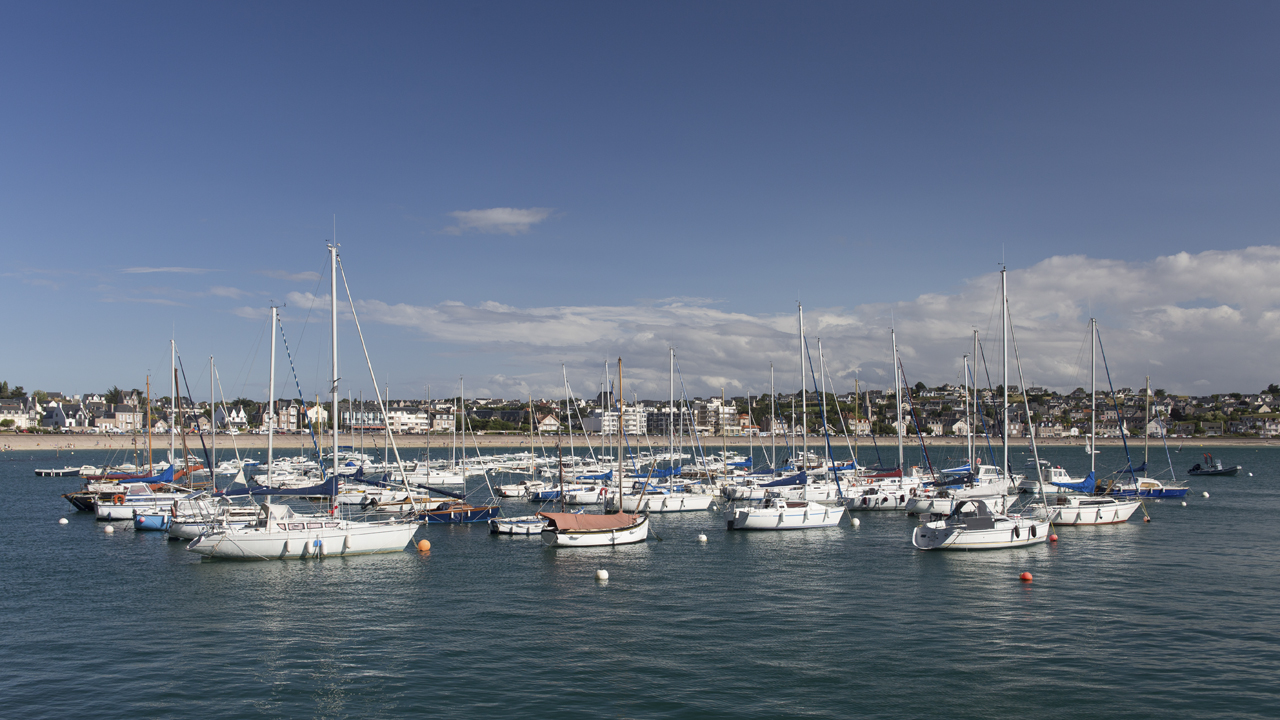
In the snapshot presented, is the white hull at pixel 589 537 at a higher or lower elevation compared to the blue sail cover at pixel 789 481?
lower

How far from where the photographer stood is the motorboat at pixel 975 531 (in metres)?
41.4

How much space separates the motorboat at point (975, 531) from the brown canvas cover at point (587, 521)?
14809 millimetres

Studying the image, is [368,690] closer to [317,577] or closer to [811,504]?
[317,577]

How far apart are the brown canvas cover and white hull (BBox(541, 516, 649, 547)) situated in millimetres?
207

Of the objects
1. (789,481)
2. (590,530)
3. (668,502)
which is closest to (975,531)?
(590,530)

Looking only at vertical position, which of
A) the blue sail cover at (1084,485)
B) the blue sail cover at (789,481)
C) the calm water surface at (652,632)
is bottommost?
the calm water surface at (652,632)

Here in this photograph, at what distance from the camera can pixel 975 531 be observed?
4138 centimetres

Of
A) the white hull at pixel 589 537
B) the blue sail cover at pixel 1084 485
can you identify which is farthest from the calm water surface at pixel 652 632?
the blue sail cover at pixel 1084 485

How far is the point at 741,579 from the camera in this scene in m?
35.8

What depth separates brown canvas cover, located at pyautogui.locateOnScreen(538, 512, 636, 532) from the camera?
43.3 meters

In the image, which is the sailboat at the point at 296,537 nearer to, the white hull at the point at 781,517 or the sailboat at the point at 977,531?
the white hull at the point at 781,517

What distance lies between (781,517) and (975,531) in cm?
1194

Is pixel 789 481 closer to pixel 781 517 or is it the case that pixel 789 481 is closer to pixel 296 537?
pixel 781 517

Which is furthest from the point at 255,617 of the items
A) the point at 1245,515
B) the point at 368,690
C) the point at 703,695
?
the point at 1245,515
